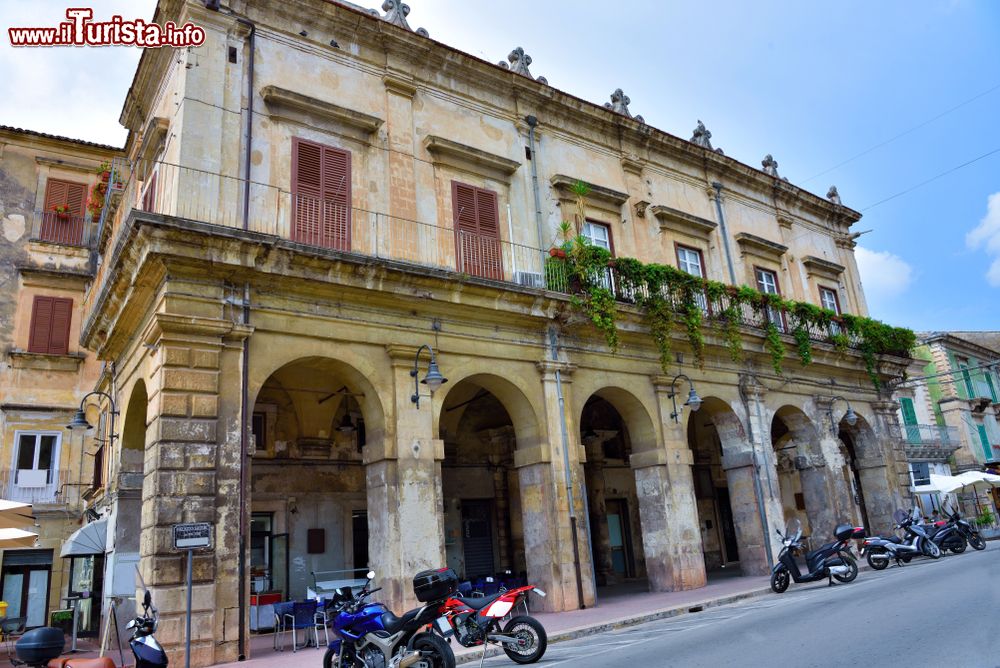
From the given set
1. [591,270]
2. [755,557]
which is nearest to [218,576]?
[591,270]

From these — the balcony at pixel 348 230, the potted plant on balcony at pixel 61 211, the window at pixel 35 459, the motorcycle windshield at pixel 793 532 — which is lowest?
the motorcycle windshield at pixel 793 532

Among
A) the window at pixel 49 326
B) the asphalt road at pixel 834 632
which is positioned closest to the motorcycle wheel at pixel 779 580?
the asphalt road at pixel 834 632

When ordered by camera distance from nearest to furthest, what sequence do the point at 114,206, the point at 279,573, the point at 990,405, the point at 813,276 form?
the point at 279,573
the point at 114,206
the point at 813,276
the point at 990,405

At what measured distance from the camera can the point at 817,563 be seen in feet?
41.4

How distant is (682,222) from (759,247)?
331 centimetres

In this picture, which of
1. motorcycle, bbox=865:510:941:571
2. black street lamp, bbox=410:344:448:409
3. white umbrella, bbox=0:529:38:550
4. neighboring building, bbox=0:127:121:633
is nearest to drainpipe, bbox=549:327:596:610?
black street lamp, bbox=410:344:448:409

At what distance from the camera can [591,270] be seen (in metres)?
14.4

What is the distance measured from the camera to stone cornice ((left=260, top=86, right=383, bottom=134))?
11953 millimetres

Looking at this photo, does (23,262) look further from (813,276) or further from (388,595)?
(813,276)

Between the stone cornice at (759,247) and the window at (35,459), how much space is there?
19181 millimetres

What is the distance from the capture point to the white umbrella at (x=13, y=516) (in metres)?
11.2

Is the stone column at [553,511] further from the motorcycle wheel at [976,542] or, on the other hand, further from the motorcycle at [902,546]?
the motorcycle wheel at [976,542]

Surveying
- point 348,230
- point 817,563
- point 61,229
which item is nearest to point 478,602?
point 348,230

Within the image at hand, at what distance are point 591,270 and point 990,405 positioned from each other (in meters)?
35.3
